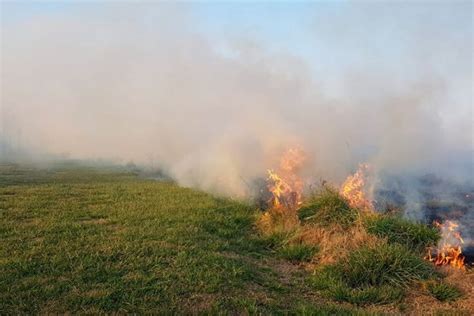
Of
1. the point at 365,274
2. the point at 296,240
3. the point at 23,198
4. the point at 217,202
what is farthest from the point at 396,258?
the point at 23,198

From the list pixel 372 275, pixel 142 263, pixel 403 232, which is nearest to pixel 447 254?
pixel 403 232

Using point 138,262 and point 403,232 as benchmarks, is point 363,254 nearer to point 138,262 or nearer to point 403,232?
point 403,232

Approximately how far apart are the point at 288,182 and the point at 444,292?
25.5 feet

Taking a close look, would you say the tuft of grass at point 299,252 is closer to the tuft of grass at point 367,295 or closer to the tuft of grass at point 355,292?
the tuft of grass at point 355,292

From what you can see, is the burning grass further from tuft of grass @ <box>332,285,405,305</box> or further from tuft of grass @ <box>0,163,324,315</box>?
tuft of grass @ <box>0,163,324,315</box>

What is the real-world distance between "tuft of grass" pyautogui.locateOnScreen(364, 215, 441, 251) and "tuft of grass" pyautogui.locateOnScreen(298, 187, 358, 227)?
59 centimetres

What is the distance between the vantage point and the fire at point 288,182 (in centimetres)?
1397

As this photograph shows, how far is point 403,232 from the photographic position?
34.8 ft

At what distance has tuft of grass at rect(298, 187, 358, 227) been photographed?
11.4m

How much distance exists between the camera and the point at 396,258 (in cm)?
880

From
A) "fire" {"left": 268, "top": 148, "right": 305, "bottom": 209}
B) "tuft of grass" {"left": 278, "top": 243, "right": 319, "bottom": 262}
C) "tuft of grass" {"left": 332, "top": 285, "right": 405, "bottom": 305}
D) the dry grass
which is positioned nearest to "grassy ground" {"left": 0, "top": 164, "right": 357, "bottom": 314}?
"tuft of grass" {"left": 278, "top": 243, "right": 319, "bottom": 262}

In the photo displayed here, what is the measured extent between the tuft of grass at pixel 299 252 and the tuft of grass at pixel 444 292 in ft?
8.77

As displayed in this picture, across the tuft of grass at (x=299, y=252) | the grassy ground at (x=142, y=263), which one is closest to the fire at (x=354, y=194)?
the tuft of grass at (x=299, y=252)

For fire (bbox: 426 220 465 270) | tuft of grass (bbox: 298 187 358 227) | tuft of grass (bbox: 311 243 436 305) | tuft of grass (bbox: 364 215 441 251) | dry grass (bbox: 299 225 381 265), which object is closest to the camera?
tuft of grass (bbox: 311 243 436 305)
